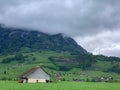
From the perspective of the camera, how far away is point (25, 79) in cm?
11206

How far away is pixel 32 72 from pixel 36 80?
116 inches

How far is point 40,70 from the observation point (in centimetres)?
11550

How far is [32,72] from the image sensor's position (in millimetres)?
114125

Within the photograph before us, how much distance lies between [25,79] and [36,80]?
12.6ft

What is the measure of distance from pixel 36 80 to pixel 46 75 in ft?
12.6

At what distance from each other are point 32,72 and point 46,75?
4802mm

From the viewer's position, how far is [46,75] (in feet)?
378

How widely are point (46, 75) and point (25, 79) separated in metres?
7.41

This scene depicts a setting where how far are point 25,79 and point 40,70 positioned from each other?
637 cm

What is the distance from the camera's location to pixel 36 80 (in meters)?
114
